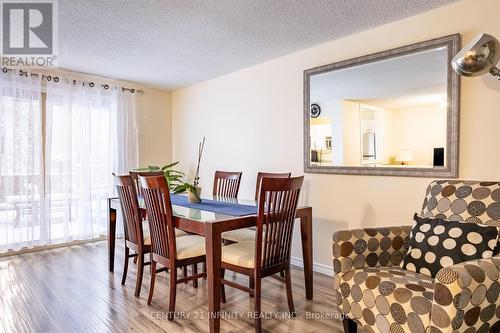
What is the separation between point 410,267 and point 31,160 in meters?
3.94

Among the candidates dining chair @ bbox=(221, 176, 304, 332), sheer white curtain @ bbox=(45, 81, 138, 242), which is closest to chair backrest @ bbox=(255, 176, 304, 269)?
dining chair @ bbox=(221, 176, 304, 332)

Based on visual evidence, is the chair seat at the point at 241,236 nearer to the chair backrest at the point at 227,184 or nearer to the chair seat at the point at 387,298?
the chair backrest at the point at 227,184

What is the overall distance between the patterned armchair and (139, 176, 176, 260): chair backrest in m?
1.08

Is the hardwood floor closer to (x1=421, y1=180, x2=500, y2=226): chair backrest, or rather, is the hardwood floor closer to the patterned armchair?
the patterned armchair

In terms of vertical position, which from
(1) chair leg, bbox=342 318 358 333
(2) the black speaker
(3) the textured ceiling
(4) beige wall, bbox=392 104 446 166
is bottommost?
(1) chair leg, bbox=342 318 358 333

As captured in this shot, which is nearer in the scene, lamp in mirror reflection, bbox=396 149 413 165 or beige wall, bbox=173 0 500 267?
beige wall, bbox=173 0 500 267

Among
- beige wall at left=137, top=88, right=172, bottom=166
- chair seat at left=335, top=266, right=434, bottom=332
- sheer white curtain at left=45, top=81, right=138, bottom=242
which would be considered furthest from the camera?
beige wall at left=137, top=88, right=172, bottom=166

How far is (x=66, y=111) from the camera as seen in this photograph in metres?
3.95

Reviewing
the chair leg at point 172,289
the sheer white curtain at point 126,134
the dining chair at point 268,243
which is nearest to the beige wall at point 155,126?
the sheer white curtain at point 126,134

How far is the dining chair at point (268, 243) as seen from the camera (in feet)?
6.46

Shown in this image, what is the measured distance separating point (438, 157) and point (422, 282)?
112 cm

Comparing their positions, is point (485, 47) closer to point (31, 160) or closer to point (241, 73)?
point (241, 73)

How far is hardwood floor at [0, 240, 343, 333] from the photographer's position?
207cm

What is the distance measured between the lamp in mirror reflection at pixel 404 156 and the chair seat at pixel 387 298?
39.4 inches
